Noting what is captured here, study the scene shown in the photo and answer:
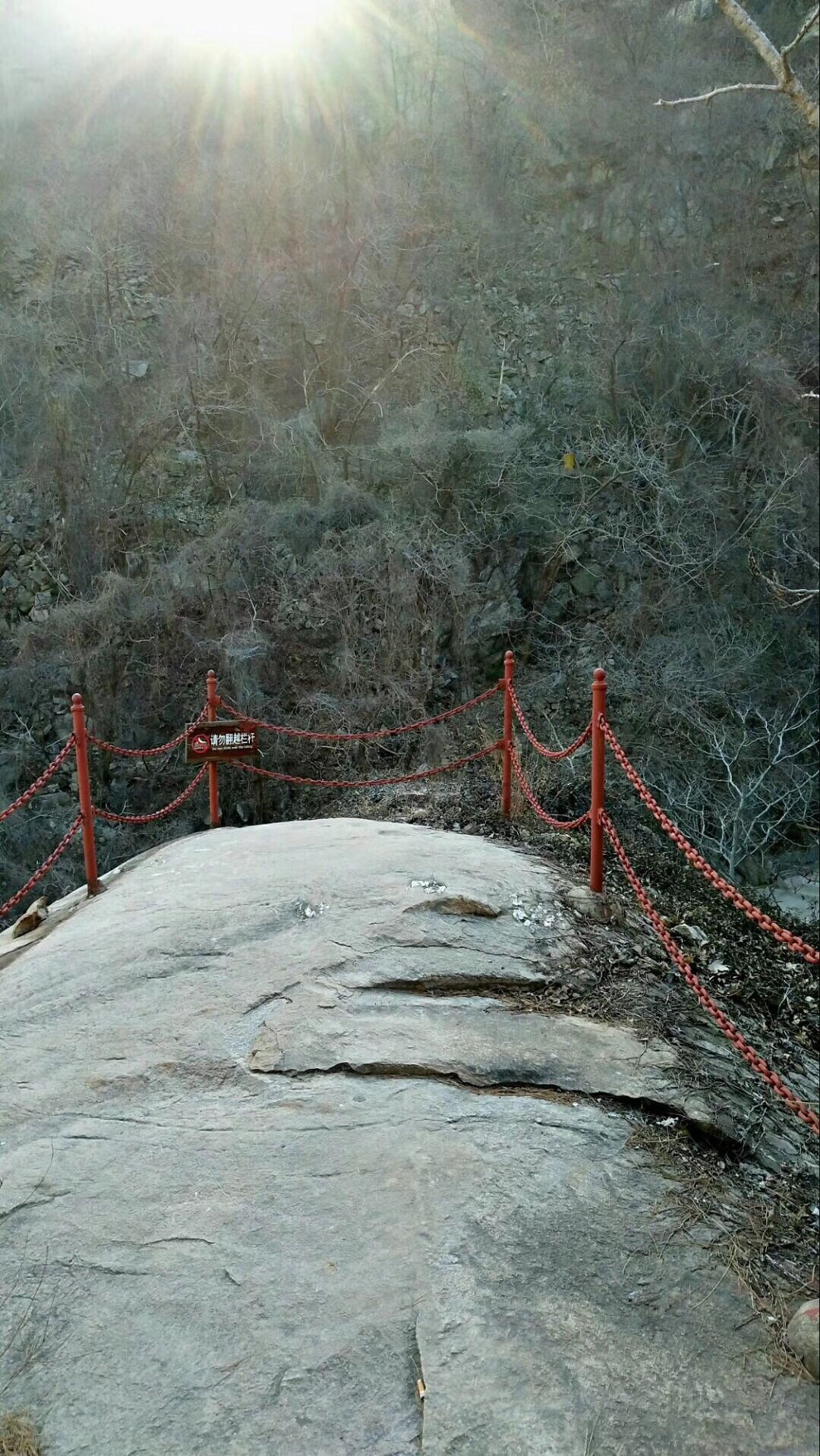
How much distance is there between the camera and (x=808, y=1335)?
2475 mm

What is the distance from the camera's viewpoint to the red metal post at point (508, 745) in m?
7.15

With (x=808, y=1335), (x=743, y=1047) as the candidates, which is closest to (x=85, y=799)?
(x=743, y=1047)

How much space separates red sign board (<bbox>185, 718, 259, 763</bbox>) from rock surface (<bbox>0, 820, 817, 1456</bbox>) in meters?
2.65

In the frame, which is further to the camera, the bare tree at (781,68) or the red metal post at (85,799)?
the red metal post at (85,799)

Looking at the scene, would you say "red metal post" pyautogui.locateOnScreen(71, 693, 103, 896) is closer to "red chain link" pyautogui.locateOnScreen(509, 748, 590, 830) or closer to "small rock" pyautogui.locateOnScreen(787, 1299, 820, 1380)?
"red chain link" pyautogui.locateOnScreen(509, 748, 590, 830)

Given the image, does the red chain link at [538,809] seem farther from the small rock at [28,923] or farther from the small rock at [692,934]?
the small rock at [28,923]

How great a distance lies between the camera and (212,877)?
5625 mm

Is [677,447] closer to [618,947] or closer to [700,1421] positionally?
[618,947]

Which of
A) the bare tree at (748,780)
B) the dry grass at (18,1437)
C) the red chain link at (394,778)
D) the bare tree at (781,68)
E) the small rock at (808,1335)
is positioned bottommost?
the bare tree at (748,780)

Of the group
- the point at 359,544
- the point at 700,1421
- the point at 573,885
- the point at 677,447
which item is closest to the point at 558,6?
the point at 677,447

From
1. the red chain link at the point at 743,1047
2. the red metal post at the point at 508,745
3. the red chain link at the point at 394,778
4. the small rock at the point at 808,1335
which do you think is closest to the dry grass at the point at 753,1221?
the small rock at the point at 808,1335

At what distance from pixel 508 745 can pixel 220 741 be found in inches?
A: 88.2

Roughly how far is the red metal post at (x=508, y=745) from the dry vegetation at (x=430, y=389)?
5581mm

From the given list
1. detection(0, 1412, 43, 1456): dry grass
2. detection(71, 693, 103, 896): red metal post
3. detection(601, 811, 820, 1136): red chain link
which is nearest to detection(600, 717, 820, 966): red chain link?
detection(601, 811, 820, 1136): red chain link
